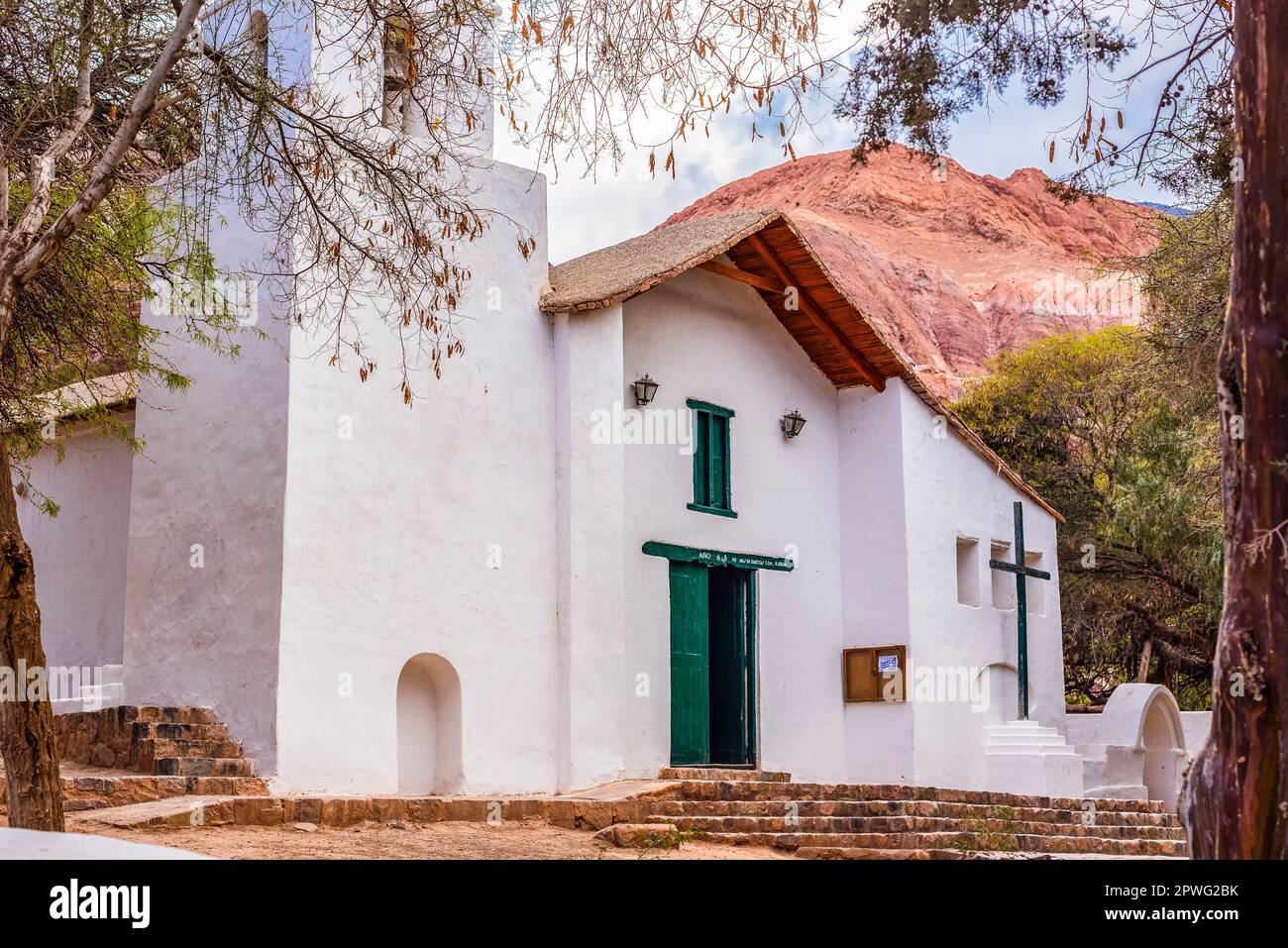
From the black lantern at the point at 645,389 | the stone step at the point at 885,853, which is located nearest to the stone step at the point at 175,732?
the stone step at the point at 885,853

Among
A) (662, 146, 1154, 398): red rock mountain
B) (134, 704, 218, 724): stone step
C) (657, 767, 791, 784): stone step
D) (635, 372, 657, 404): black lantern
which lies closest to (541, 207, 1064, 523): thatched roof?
(635, 372, 657, 404): black lantern

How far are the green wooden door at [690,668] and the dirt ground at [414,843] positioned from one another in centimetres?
332

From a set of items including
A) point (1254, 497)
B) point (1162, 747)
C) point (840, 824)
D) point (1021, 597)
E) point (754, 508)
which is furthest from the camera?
point (1021, 597)

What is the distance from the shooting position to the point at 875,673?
51.6 feet

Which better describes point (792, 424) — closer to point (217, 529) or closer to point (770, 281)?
point (770, 281)

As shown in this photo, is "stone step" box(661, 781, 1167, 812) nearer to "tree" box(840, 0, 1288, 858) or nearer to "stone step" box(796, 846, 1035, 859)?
"stone step" box(796, 846, 1035, 859)

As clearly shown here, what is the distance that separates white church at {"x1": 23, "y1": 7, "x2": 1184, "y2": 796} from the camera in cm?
1123

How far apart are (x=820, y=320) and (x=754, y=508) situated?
8.16ft

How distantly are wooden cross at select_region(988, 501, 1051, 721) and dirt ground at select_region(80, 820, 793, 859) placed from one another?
25.6 feet

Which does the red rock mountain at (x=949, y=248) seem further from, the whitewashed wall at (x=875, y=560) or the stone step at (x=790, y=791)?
the stone step at (x=790, y=791)

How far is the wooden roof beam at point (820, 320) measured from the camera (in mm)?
15180

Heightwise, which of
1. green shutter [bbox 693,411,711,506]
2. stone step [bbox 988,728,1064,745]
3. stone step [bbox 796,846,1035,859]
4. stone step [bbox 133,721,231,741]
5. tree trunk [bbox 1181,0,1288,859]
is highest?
green shutter [bbox 693,411,711,506]

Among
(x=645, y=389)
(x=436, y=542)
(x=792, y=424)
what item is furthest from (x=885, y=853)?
(x=792, y=424)
